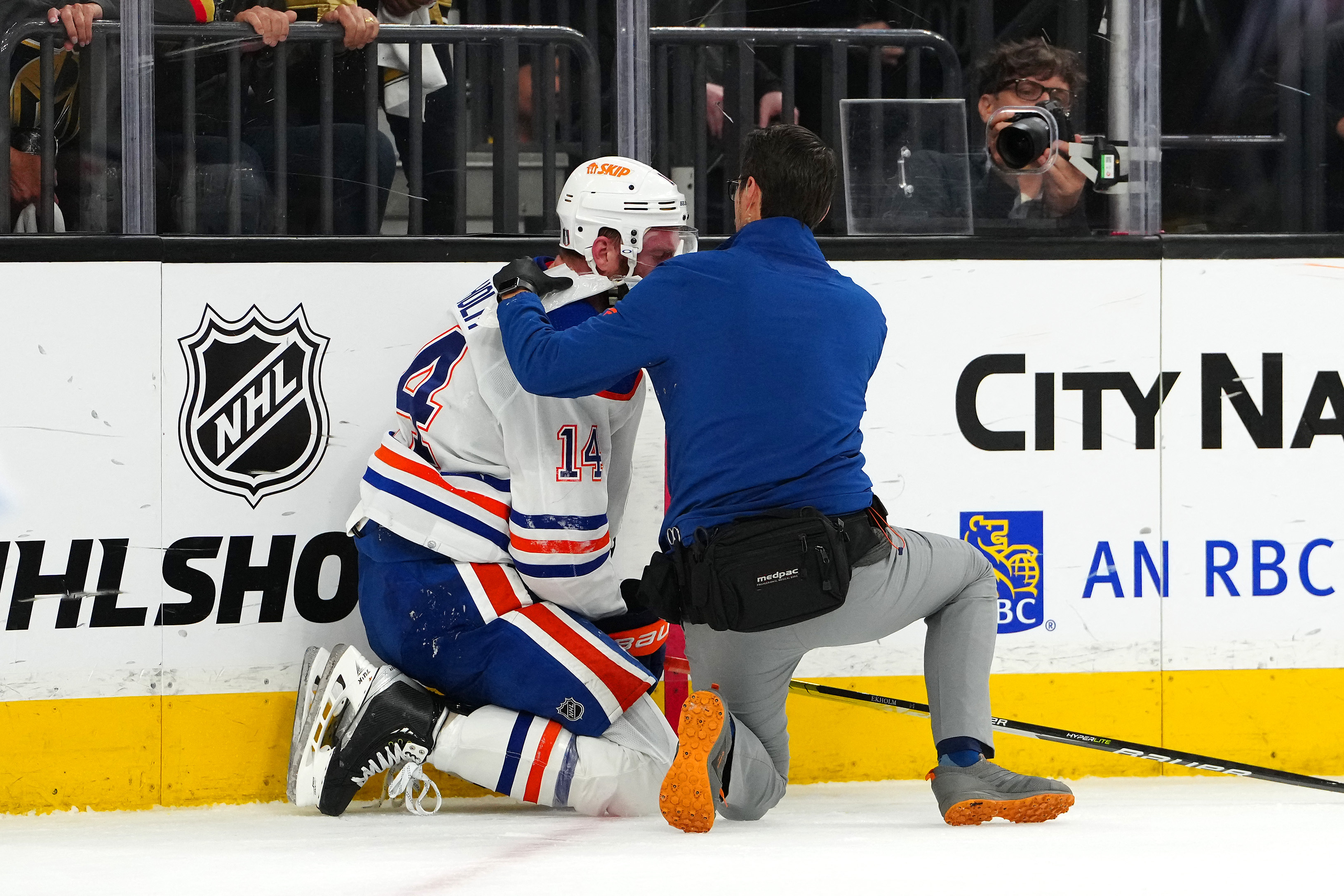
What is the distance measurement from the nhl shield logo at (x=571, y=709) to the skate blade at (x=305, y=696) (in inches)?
18.1

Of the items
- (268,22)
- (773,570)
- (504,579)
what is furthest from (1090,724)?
(268,22)

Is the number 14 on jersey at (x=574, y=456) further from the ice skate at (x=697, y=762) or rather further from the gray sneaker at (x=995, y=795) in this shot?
the gray sneaker at (x=995, y=795)

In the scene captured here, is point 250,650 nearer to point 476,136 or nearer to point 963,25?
point 476,136

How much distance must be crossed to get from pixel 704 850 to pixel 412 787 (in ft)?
2.20

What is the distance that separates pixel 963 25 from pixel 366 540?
1654 mm

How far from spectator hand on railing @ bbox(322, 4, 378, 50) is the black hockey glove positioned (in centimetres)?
65

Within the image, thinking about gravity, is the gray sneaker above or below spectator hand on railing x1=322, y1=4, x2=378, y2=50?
below

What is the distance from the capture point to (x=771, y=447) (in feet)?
7.97

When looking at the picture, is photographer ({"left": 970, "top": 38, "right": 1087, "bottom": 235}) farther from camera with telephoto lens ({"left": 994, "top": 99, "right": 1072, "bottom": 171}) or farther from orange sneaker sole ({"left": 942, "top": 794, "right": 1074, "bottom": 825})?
orange sneaker sole ({"left": 942, "top": 794, "right": 1074, "bottom": 825})

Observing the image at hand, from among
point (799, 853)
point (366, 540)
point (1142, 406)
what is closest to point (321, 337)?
point (366, 540)

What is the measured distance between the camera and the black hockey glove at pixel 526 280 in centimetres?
261

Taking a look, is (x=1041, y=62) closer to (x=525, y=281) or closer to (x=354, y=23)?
(x=525, y=281)

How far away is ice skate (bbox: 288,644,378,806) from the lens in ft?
8.84

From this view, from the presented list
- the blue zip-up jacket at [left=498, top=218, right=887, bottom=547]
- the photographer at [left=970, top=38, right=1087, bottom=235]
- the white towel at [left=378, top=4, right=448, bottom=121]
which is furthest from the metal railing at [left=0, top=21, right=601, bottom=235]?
the photographer at [left=970, top=38, right=1087, bottom=235]
